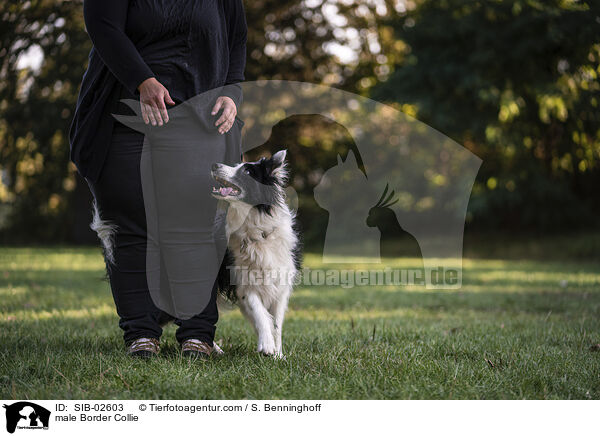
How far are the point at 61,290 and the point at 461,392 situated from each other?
537 cm

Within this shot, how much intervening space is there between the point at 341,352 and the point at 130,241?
134 cm

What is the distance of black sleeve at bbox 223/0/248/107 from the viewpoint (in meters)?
3.24

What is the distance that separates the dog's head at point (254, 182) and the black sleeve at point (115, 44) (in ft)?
2.08

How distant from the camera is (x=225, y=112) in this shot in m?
3.08

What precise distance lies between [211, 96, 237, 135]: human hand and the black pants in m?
0.43

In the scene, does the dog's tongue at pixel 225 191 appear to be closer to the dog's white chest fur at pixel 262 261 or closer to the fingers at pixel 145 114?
the dog's white chest fur at pixel 262 261

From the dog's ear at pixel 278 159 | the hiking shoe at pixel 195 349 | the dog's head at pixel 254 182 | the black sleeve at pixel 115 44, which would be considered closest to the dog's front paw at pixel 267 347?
the hiking shoe at pixel 195 349

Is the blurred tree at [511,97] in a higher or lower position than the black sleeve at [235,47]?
higher

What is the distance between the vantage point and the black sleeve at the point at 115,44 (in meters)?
2.80

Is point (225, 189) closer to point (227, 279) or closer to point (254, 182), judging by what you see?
point (254, 182)

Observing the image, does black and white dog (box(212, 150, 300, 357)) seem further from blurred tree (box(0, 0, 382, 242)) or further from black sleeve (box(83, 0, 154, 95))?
blurred tree (box(0, 0, 382, 242))

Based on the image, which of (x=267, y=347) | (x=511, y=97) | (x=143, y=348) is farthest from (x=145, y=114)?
(x=511, y=97)
